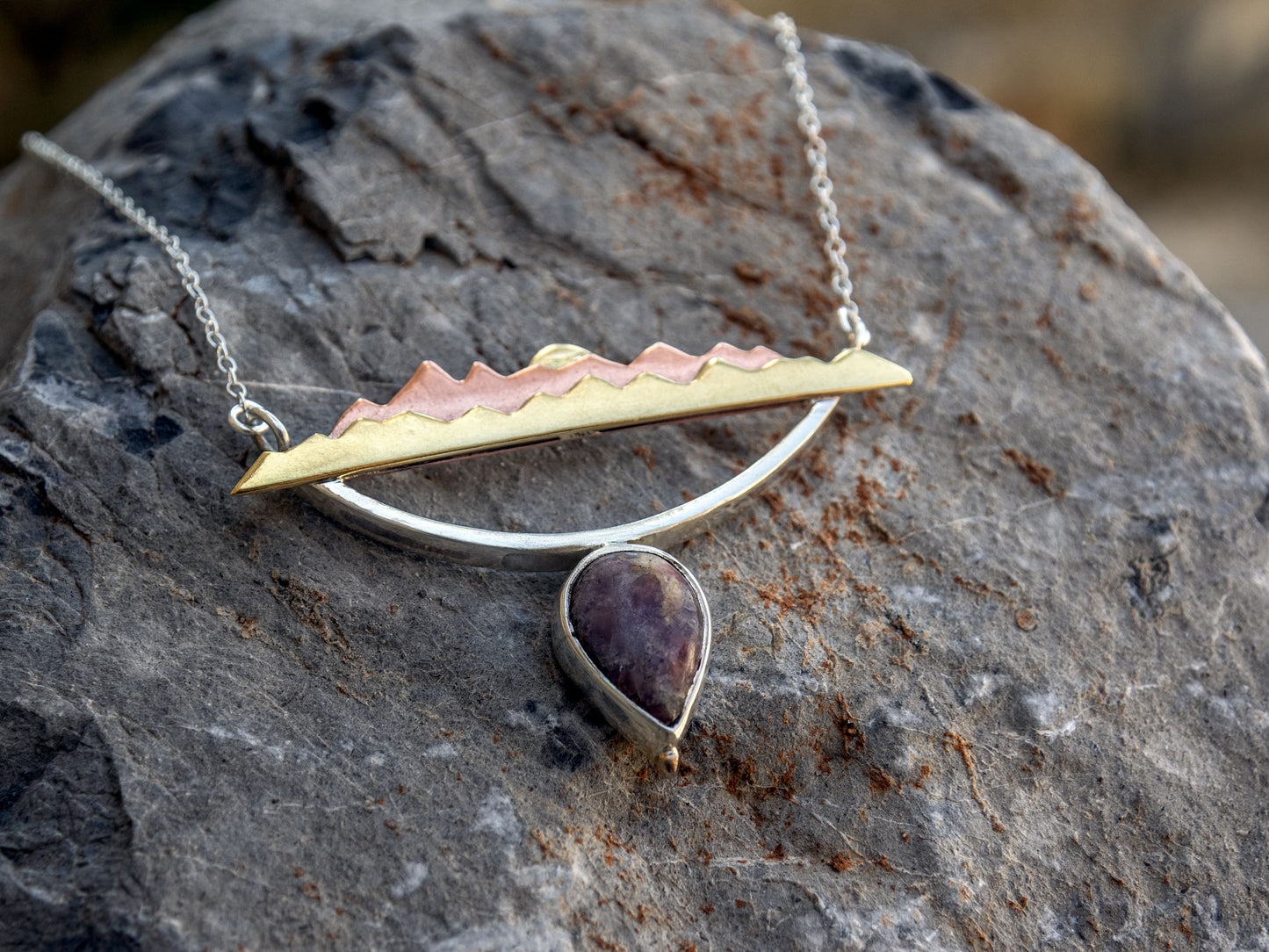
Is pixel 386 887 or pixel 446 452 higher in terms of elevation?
pixel 446 452

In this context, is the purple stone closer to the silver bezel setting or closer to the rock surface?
the silver bezel setting

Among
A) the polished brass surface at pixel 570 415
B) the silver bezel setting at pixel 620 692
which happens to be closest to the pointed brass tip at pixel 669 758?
the silver bezel setting at pixel 620 692

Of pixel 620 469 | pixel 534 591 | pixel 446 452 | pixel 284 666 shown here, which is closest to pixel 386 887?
pixel 284 666

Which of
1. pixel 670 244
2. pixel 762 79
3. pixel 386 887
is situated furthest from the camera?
pixel 762 79

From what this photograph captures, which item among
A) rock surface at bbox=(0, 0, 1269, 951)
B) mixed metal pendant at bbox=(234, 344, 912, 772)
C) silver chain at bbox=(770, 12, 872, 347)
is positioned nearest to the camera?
rock surface at bbox=(0, 0, 1269, 951)

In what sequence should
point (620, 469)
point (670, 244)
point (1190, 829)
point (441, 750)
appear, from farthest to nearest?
point (670, 244) → point (620, 469) → point (1190, 829) → point (441, 750)

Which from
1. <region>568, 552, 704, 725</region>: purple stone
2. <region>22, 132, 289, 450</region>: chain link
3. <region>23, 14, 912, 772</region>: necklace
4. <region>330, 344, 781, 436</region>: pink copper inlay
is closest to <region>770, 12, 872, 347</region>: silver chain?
<region>23, 14, 912, 772</region>: necklace

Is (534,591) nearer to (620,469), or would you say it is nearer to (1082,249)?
(620,469)

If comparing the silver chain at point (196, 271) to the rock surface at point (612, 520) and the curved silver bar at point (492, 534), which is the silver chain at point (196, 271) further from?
the curved silver bar at point (492, 534)
